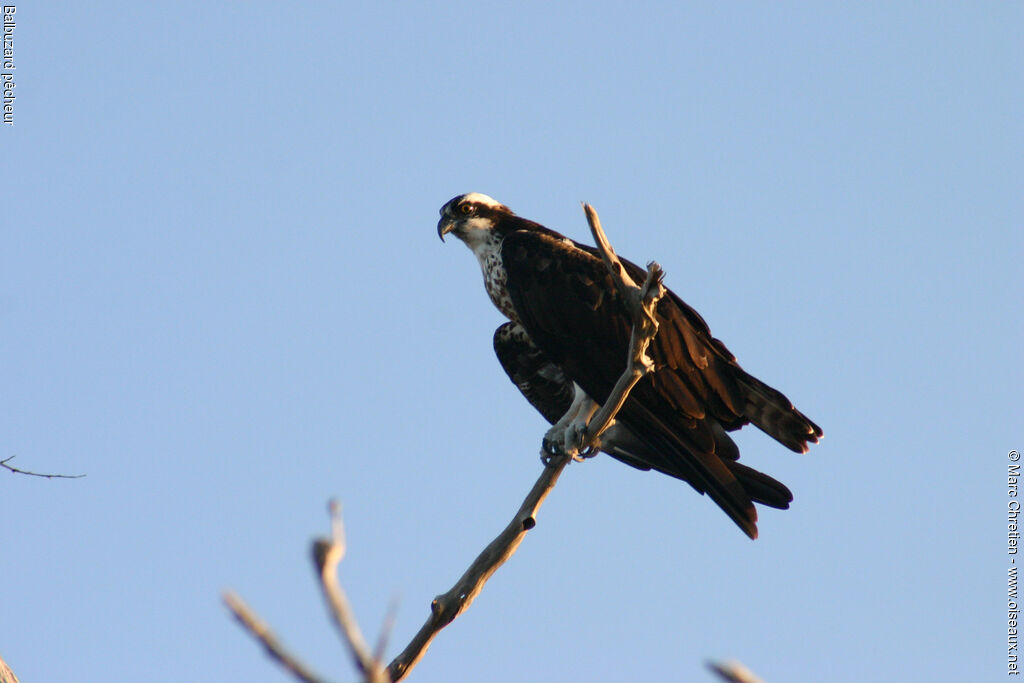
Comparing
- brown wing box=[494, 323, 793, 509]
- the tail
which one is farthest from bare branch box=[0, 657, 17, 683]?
the tail

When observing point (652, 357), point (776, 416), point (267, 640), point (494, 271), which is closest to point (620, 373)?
point (652, 357)

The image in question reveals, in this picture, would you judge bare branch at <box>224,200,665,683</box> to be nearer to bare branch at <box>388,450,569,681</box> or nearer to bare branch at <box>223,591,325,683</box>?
bare branch at <box>388,450,569,681</box>

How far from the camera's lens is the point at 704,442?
21.3 ft

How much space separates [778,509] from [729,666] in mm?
4850

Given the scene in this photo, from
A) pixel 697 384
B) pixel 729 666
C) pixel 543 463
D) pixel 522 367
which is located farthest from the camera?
pixel 522 367

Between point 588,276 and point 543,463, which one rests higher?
point 588,276

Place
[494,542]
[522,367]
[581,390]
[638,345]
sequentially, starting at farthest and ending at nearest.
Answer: [522,367]
[581,390]
[494,542]
[638,345]

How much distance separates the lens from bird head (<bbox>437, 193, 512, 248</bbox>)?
26.9ft

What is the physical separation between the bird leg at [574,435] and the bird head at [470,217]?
1480 millimetres

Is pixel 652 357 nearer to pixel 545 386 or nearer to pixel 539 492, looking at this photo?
pixel 545 386

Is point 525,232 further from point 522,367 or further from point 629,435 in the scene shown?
A: point 629,435

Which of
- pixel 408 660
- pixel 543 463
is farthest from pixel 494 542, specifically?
pixel 543 463

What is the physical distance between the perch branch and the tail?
5.65 ft

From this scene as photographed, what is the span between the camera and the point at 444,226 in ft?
27.4
